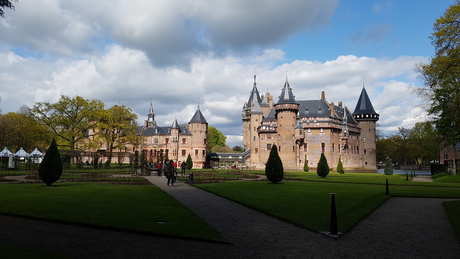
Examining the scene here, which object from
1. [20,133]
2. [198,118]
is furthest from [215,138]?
[20,133]

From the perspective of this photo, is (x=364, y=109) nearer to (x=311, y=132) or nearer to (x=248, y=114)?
(x=311, y=132)

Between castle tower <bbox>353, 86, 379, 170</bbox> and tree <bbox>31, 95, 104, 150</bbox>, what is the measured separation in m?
58.1

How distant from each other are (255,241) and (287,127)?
59854 mm

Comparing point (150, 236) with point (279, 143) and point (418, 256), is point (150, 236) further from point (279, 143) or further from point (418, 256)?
point (279, 143)

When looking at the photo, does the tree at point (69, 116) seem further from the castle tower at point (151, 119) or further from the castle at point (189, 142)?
the castle tower at point (151, 119)

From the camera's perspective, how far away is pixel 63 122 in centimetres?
4978

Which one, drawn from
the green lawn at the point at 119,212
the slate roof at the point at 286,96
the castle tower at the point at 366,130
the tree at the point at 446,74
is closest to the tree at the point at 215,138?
the slate roof at the point at 286,96

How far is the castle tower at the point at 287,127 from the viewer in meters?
66.4

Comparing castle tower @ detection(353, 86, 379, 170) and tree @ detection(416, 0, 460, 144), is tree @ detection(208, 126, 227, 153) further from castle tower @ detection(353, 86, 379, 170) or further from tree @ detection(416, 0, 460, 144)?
tree @ detection(416, 0, 460, 144)

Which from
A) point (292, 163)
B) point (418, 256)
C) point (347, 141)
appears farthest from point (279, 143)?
point (418, 256)

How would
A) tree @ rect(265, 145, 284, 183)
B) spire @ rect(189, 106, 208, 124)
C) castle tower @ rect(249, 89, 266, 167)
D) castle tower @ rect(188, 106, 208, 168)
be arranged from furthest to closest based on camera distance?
spire @ rect(189, 106, 208, 124), castle tower @ rect(188, 106, 208, 168), castle tower @ rect(249, 89, 266, 167), tree @ rect(265, 145, 284, 183)

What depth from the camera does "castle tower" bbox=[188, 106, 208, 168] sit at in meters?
77.2

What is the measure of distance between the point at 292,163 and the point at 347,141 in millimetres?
16100

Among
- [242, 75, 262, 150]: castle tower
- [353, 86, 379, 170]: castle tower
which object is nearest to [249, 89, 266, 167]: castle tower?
[242, 75, 262, 150]: castle tower
